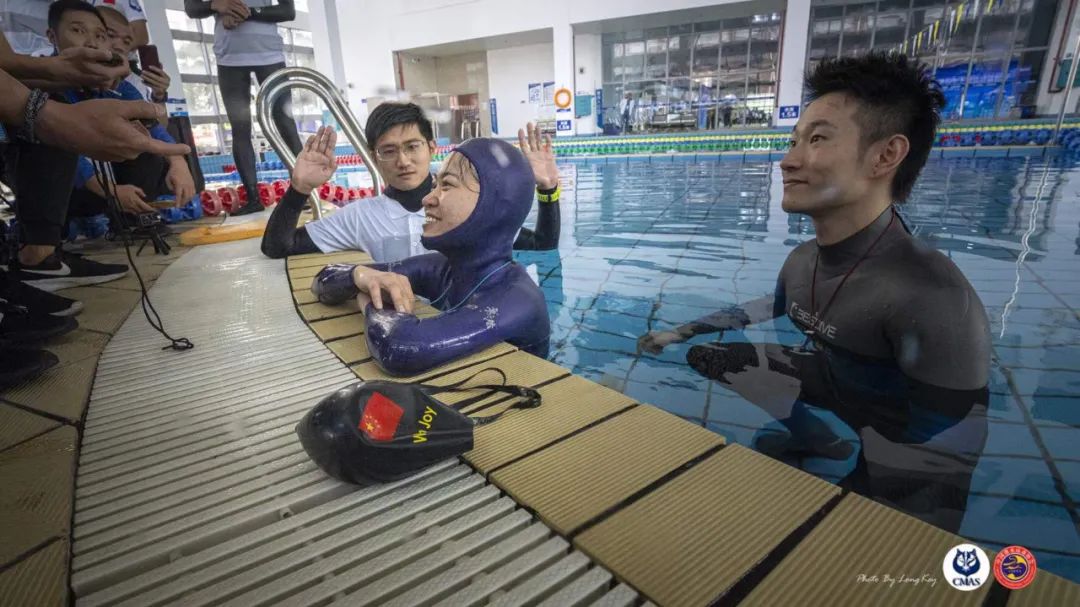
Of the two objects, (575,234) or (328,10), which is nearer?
(575,234)

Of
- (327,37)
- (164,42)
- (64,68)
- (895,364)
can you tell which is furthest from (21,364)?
(327,37)

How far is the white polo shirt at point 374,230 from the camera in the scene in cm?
342

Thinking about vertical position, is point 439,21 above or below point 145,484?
above

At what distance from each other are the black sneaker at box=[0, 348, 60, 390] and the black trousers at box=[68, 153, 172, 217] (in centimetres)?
311

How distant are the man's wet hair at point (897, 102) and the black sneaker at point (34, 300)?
11.1 ft

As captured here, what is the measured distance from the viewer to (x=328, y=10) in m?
20.6

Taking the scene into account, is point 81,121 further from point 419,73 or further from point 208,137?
point 419,73

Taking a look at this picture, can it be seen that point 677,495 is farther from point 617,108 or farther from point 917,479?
point 617,108

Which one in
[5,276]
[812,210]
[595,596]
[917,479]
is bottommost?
[917,479]

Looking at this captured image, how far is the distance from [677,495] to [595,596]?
286 mm

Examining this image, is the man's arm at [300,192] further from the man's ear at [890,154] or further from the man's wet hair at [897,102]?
the man's ear at [890,154]

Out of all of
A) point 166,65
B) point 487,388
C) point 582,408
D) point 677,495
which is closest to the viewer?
point 677,495

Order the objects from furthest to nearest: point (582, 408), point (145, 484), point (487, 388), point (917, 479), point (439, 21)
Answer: point (439, 21) < point (917, 479) < point (487, 388) < point (582, 408) < point (145, 484)

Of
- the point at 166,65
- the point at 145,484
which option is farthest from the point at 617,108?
the point at 145,484
